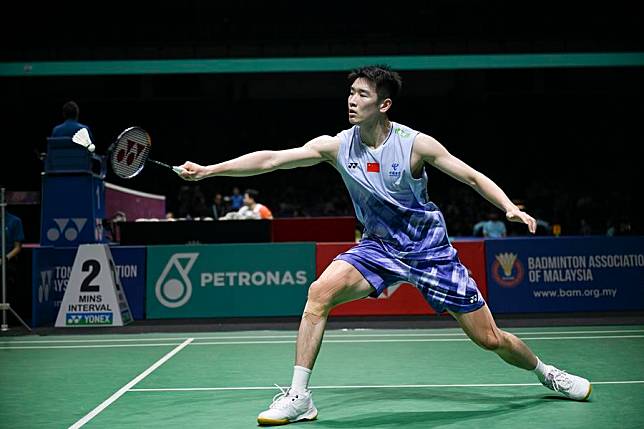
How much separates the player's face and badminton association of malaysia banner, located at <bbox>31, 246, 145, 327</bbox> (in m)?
5.75

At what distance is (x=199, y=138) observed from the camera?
84.2 ft

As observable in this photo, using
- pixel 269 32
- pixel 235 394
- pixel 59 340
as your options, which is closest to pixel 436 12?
pixel 269 32

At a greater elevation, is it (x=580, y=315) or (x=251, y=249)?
(x=251, y=249)

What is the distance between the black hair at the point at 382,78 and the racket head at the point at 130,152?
1.87 meters

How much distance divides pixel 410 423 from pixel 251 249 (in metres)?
5.52

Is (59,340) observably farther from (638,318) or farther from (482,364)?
(638,318)

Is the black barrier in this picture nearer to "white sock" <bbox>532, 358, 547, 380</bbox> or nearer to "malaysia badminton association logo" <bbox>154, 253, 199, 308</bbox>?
"malaysia badminton association logo" <bbox>154, 253, 199, 308</bbox>

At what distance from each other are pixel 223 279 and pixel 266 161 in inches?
209

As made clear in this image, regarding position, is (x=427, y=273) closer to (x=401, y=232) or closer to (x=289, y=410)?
(x=401, y=232)

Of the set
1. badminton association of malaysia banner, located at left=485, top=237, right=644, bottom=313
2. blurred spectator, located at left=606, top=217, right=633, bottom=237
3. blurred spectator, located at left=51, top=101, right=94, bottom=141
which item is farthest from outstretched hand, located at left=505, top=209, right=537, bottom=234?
blurred spectator, located at left=606, top=217, right=633, bottom=237

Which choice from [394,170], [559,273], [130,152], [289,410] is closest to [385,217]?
[394,170]

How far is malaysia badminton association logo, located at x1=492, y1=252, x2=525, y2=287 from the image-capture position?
32.2 ft

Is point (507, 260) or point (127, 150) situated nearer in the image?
point (127, 150)

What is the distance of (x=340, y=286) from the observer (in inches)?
183
